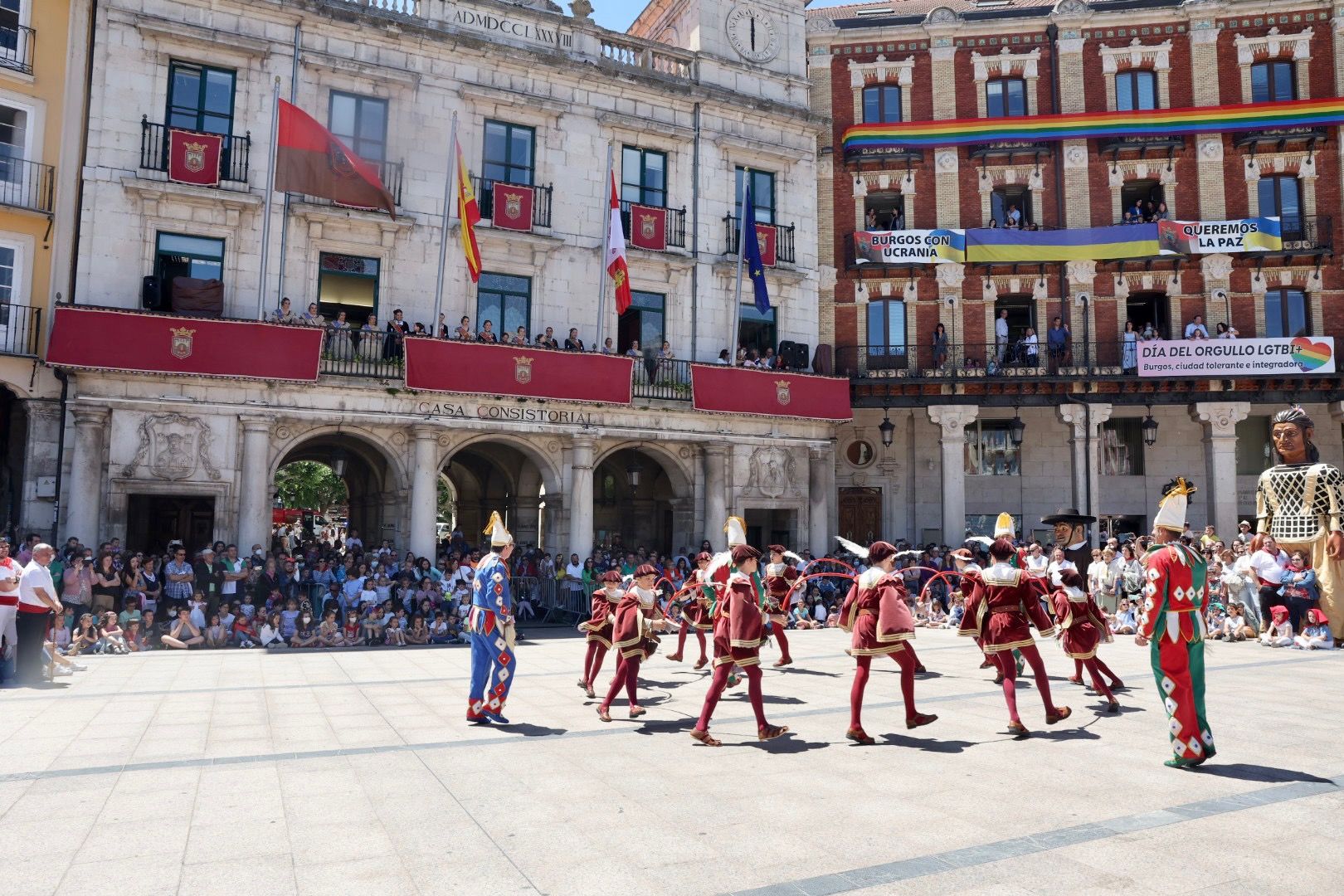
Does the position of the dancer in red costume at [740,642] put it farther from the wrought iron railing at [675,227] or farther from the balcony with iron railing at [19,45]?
the balcony with iron railing at [19,45]

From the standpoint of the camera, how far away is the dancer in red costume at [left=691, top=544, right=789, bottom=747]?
852 centimetres

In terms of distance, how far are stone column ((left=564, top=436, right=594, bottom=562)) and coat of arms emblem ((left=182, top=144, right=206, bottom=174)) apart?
9916 millimetres

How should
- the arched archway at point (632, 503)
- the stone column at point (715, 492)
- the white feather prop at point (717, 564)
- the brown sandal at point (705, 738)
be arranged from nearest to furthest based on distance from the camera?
the brown sandal at point (705, 738), the white feather prop at point (717, 564), the stone column at point (715, 492), the arched archway at point (632, 503)

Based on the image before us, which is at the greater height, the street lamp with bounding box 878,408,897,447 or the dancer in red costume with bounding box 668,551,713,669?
the street lamp with bounding box 878,408,897,447

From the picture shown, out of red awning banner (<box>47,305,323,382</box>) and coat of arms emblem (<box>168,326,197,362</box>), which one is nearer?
red awning banner (<box>47,305,323,382</box>)

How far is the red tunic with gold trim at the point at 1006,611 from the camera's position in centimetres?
911

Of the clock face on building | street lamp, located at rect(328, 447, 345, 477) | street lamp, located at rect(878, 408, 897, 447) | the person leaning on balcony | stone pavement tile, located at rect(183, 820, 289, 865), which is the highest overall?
the clock face on building

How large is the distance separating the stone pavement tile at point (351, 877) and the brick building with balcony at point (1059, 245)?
23290mm

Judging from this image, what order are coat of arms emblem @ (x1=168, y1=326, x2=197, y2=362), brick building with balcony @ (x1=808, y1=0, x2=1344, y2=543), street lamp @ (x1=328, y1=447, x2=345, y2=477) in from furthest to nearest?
brick building with balcony @ (x1=808, y1=0, x2=1344, y2=543), street lamp @ (x1=328, y1=447, x2=345, y2=477), coat of arms emblem @ (x1=168, y1=326, x2=197, y2=362)

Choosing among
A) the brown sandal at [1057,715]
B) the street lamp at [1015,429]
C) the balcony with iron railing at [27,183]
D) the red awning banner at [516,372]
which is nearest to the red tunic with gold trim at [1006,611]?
the brown sandal at [1057,715]

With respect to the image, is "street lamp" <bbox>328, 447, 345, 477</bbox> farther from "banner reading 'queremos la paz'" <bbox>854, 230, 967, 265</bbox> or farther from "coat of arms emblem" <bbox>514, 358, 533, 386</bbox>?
"banner reading 'queremos la paz'" <bbox>854, 230, 967, 265</bbox>

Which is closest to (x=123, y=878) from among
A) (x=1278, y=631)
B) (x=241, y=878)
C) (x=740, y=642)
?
(x=241, y=878)

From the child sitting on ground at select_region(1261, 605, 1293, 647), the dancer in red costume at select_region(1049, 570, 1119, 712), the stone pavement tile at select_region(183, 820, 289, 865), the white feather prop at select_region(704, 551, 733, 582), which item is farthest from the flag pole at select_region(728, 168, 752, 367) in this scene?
the stone pavement tile at select_region(183, 820, 289, 865)

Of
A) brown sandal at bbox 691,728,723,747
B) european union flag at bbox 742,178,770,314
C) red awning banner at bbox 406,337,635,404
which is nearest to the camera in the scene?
brown sandal at bbox 691,728,723,747
